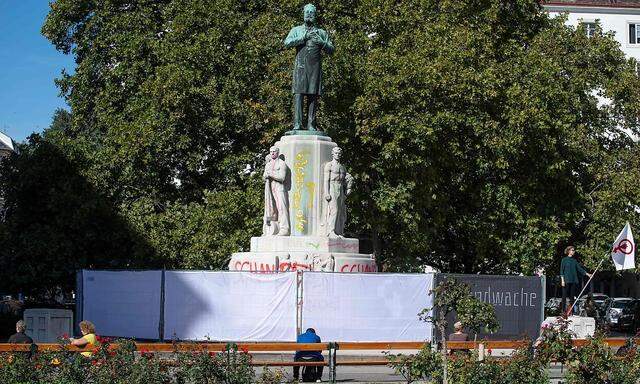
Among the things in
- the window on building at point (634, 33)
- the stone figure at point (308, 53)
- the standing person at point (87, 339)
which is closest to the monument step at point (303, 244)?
the stone figure at point (308, 53)

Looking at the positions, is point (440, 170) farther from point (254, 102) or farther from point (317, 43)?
point (317, 43)

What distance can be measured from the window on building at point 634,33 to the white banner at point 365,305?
59637 millimetres

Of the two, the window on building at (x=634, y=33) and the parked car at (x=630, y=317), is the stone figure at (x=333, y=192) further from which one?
the window on building at (x=634, y=33)

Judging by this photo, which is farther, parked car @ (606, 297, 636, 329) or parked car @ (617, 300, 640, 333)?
parked car @ (606, 297, 636, 329)

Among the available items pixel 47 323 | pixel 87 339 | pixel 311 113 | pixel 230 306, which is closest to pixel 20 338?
pixel 87 339

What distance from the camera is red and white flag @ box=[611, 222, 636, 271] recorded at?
87.0 feet

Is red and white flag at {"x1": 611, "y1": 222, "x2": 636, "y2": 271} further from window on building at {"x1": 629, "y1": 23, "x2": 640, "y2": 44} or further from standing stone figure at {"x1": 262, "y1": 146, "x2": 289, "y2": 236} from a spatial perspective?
window on building at {"x1": 629, "y1": 23, "x2": 640, "y2": 44}

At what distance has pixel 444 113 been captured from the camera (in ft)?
118

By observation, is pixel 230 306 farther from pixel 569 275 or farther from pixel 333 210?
pixel 569 275

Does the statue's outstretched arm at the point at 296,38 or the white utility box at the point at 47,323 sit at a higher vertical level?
the statue's outstretched arm at the point at 296,38

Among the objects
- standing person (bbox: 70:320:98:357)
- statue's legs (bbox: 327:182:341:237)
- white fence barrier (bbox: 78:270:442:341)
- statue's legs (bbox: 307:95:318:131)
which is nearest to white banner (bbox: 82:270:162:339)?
white fence barrier (bbox: 78:270:442:341)

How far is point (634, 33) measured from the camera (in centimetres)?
8050

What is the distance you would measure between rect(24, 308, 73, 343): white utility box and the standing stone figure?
4.69 metres

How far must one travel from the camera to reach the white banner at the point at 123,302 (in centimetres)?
2489
